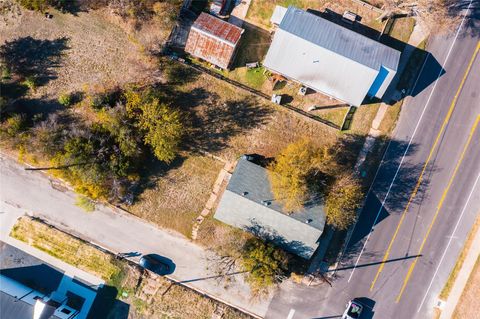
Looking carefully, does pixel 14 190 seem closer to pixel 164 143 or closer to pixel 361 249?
pixel 164 143

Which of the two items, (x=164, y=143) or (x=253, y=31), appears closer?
(x=164, y=143)

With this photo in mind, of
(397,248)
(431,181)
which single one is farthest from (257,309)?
(431,181)

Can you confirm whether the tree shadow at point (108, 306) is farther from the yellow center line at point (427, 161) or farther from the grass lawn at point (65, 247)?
the yellow center line at point (427, 161)

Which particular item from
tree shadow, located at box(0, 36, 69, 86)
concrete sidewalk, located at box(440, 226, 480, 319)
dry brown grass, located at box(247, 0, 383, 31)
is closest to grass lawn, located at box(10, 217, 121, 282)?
tree shadow, located at box(0, 36, 69, 86)

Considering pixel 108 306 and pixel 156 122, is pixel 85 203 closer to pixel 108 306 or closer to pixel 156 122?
pixel 108 306

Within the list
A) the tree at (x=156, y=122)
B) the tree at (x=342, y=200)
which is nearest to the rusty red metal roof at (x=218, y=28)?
the tree at (x=156, y=122)
